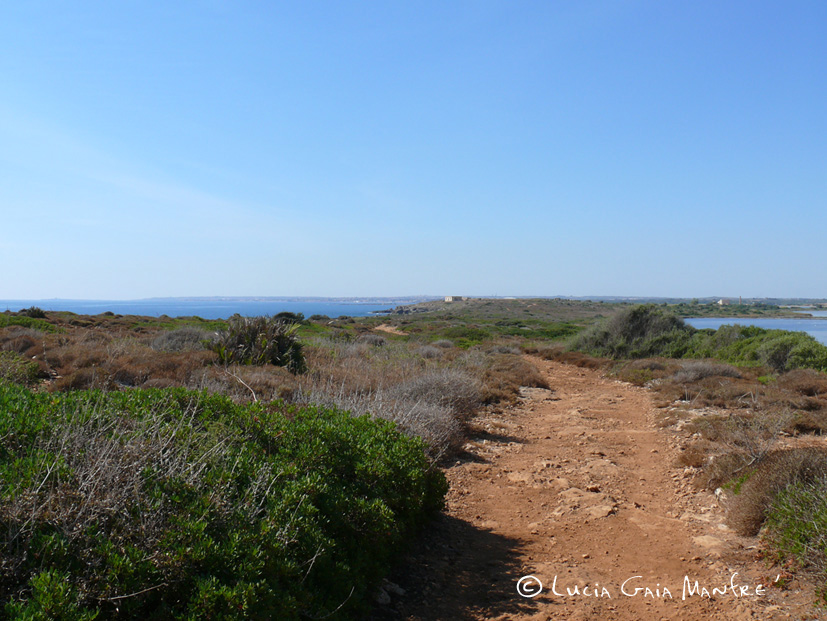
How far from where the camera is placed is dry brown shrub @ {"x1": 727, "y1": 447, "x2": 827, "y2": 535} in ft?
Result: 14.5

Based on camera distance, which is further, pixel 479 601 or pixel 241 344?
pixel 241 344

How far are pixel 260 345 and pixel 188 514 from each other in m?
9.46

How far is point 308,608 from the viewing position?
9.19 feet

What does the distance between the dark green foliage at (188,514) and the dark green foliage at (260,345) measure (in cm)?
708

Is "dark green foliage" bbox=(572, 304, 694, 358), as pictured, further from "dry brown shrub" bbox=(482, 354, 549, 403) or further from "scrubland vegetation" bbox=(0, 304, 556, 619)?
"scrubland vegetation" bbox=(0, 304, 556, 619)

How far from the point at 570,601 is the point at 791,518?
1.86m

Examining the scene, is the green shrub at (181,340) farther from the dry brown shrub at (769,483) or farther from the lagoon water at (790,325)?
the lagoon water at (790,325)

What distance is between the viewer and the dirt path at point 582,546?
3596 millimetres

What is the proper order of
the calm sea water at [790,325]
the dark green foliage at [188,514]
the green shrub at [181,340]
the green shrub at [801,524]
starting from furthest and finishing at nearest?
the calm sea water at [790,325]
the green shrub at [181,340]
the green shrub at [801,524]
the dark green foliage at [188,514]

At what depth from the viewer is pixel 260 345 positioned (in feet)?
38.8

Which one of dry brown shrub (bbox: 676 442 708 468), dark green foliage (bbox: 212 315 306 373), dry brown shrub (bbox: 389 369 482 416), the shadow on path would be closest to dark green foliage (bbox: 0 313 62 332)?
dark green foliage (bbox: 212 315 306 373)

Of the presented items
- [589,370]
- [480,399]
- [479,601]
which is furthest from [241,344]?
[589,370]

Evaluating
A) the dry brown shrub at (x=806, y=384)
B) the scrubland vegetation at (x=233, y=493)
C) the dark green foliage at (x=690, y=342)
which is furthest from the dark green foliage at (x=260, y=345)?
the dark green foliage at (x=690, y=342)

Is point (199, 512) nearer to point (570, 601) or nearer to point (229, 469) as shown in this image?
point (229, 469)
